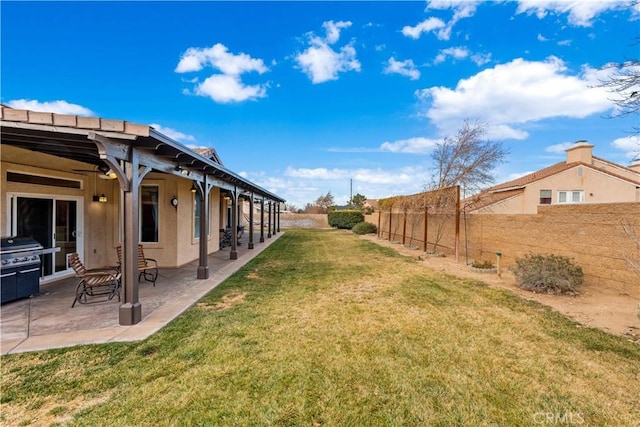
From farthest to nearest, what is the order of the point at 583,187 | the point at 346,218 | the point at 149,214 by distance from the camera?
the point at 346,218 < the point at 583,187 < the point at 149,214

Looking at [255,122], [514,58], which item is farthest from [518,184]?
[255,122]

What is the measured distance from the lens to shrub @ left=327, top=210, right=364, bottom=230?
2981 centimetres

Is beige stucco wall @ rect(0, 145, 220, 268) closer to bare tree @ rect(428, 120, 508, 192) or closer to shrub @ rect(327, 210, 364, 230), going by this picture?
bare tree @ rect(428, 120, 508, 192)

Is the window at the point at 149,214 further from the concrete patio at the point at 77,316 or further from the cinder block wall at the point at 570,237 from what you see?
the cinder block wall at the point at 570,237

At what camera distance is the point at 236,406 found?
255 cm

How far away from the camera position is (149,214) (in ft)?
28.7

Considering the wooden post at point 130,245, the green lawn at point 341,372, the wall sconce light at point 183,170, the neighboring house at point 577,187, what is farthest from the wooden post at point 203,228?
the neighboring house at point 577,187

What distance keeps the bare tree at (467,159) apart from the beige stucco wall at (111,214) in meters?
11.6

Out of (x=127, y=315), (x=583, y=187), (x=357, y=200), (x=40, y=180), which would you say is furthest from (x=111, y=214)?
(x=357, y=200)

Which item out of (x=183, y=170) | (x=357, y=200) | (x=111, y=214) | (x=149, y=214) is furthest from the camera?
(x=357, y=200)

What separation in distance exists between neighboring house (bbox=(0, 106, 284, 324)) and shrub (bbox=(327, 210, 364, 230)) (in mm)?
19196

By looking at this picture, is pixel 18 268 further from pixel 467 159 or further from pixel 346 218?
pixel 346 218

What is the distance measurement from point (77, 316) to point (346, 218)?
2658cm

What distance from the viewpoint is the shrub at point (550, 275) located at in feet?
20.5
